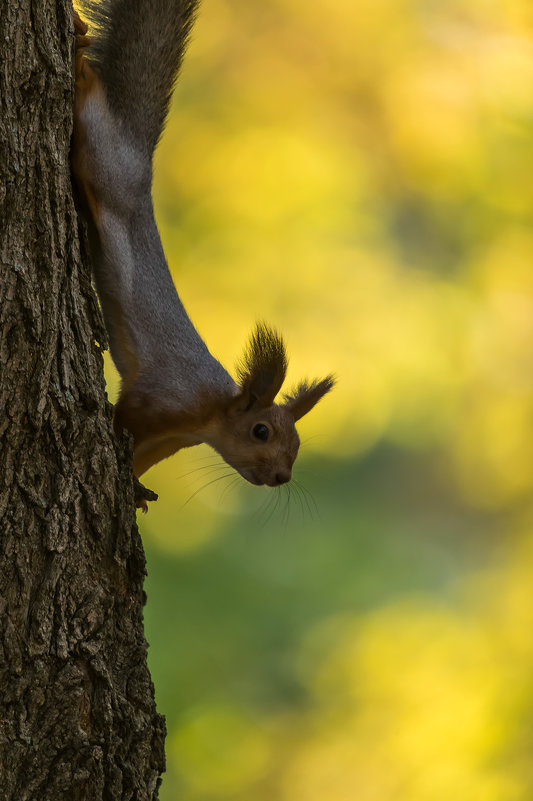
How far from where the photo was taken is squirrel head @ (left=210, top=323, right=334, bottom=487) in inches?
89.7

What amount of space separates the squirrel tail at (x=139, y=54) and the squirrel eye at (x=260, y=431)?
0.72m

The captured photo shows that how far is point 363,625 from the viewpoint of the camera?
17.8 ft

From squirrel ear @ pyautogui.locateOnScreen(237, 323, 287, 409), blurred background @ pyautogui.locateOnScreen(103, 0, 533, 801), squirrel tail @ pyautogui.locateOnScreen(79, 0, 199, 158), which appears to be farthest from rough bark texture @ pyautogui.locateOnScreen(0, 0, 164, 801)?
blurred background @ pyautogui.locateOnScreen(103, 0, 533, 801)

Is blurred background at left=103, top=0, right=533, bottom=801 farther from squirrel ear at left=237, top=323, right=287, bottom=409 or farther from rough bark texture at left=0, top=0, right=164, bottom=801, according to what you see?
rough bark texture at left=0, top=0, right=164, bottom=801

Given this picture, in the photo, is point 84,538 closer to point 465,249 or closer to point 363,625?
point 363,625

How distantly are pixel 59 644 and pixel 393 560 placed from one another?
4.29 metres

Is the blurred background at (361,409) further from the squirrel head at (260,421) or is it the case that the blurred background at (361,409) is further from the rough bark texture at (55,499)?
the rough bark texture at (55,499)

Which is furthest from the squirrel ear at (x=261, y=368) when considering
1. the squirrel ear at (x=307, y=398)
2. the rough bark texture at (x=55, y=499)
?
the rough bark texture at (x=55, y=499)

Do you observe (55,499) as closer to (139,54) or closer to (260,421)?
(260,421)

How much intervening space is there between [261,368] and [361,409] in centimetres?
310

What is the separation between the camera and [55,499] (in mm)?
1537

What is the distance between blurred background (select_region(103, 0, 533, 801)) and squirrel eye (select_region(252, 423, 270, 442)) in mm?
2325

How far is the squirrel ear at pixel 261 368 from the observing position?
7.44 ft

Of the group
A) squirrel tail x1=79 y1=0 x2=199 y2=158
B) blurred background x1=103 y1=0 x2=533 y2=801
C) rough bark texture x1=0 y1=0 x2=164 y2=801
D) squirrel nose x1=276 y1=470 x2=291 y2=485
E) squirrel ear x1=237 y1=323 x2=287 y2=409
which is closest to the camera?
rough bark texture x1=0 y1=0 x2=164 y2=801
